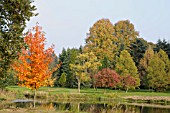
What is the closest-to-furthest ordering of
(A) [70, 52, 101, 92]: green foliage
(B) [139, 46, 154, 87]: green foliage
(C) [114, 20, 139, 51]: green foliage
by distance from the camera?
1. (A) [70, 52, 101, 92]: green foliage
2. (B) [139, 46, 154, 87]: green foliage
3. (C) [114, 20, 139, 51]: green foliage

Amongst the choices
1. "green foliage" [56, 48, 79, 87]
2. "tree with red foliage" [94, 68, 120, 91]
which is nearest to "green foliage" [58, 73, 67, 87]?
"green foliage" [56, 48, 79, 87]

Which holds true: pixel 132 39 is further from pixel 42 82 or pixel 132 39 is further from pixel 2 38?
pixel 2 38

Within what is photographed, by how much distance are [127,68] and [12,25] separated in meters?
38.9

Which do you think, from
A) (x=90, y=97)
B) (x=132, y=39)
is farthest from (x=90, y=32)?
(x=90, y=97)

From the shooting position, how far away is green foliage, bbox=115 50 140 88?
47000mm

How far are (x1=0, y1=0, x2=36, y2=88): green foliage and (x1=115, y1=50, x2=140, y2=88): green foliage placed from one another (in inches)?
1456

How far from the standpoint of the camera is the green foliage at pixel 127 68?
154ft

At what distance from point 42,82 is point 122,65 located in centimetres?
3361

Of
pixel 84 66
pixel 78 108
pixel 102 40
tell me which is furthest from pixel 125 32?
pixel 78 108

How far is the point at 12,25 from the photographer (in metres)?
10.5

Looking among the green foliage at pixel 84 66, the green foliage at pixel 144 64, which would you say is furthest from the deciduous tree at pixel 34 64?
the green foliage at pixel 144 64

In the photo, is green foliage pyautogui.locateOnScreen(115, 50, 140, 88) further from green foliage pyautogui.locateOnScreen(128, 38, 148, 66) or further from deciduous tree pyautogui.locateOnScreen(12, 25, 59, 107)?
deciduous tree pyautogui.locateOnScreen(12, 25, 59, 107)

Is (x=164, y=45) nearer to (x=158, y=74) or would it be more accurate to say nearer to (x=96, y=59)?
(x=158, y=74)

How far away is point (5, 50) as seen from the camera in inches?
412
